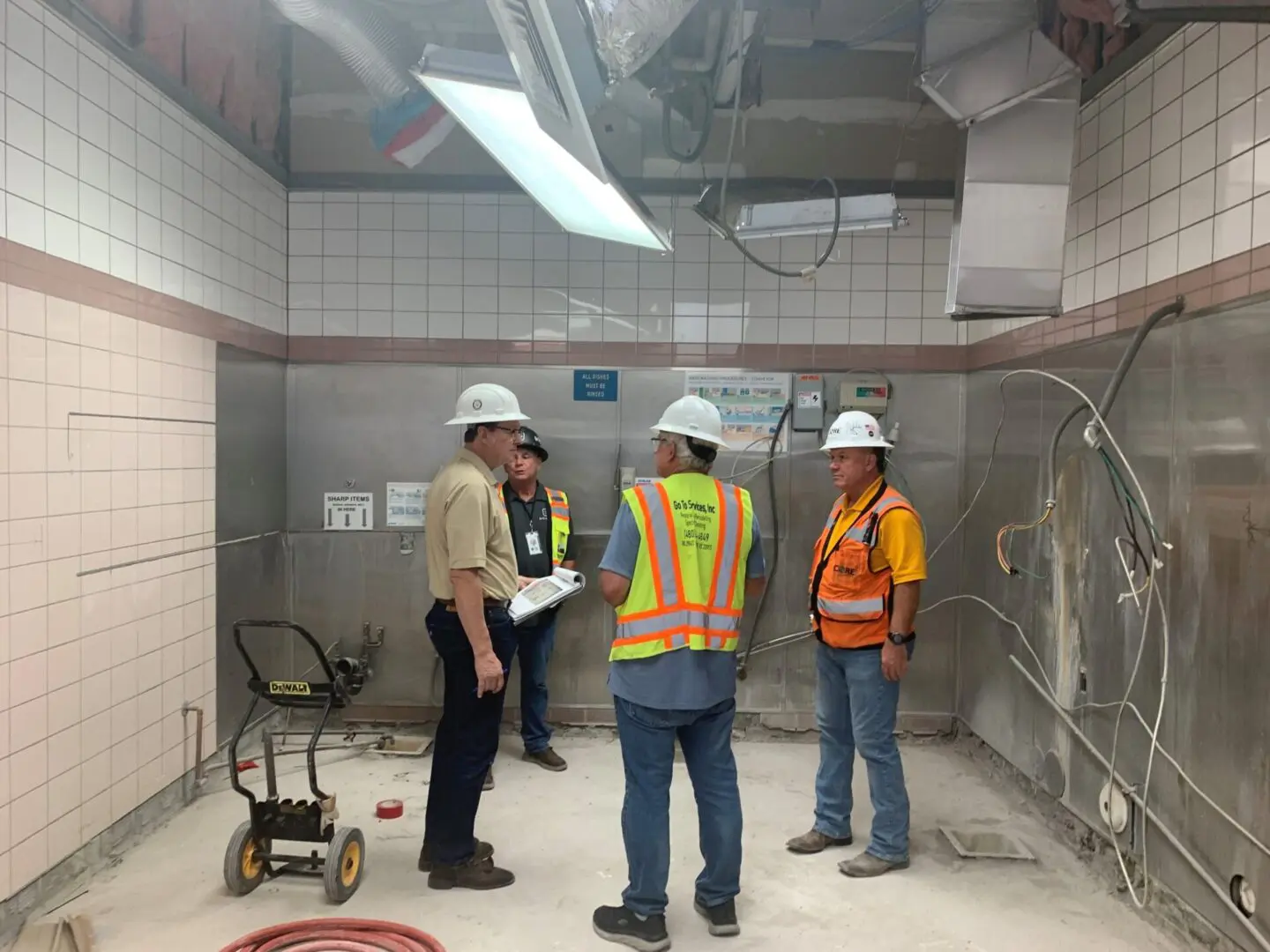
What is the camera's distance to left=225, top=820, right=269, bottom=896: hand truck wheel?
2562 millimetres

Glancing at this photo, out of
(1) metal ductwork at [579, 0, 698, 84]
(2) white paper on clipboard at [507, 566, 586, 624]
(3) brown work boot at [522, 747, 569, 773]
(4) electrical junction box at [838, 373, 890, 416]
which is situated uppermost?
(1) metal ductwork at [579, 0, 698, 84]

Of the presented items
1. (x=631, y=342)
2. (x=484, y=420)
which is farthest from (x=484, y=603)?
(x=631, y=342)

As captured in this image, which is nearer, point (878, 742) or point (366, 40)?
point (878, 742)

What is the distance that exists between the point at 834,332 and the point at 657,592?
2441mm

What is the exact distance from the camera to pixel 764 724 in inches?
170

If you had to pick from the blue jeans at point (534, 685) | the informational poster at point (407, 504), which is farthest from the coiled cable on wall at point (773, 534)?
the informational poster at point (407, 504)

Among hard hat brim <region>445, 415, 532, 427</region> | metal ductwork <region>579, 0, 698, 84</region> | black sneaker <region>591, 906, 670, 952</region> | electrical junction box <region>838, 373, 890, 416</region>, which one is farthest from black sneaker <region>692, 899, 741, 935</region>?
metal ductwork <region>579, 0, 698, 84</region>

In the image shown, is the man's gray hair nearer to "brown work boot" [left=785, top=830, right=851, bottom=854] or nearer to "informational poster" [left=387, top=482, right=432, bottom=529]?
"brown work boot" [left=785, top=830, right=851, bottom=854]

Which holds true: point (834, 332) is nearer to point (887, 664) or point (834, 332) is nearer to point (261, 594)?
point (887, 664)

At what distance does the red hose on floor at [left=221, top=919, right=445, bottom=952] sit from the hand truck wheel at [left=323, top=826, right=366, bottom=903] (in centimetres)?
12

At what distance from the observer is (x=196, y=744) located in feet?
11.2

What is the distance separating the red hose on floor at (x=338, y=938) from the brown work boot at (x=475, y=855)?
347 millimetres

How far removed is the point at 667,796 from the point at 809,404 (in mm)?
2360

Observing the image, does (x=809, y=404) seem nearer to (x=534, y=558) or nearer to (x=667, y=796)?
(x=534, y=558)
